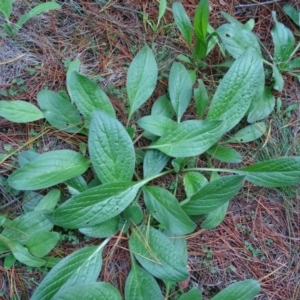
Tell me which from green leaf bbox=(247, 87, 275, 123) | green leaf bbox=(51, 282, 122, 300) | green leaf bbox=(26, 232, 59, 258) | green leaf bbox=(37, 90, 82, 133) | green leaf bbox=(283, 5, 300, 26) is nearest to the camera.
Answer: green leaf bbox=(51, 282, 122, 300)

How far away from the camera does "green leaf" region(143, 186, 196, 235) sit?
4.41ft

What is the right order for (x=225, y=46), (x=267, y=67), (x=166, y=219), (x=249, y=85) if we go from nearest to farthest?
(x=166, y=219)
(x=249, y=85)
(x=225, y=46)
(x=267, y=67)

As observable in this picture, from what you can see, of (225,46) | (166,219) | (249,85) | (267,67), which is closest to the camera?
(166,219)

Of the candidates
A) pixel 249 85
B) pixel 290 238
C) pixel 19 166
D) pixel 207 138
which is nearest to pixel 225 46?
pixel 249 85

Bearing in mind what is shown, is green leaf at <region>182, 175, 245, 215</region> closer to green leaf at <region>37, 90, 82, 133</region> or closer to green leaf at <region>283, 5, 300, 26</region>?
green leaf at <region>37, 90, 82, 133</region>

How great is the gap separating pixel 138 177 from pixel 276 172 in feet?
1.57

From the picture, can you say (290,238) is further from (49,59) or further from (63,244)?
(49,59)

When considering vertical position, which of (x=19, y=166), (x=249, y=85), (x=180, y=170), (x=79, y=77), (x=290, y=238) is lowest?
(x=290, y=238)

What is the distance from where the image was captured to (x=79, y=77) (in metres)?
1.40

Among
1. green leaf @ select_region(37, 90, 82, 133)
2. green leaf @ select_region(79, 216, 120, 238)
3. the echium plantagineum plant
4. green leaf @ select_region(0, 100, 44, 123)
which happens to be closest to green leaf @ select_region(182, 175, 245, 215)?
the echium plantagineum plant

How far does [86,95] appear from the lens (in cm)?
142

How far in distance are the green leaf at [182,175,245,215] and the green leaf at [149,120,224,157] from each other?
0.13m

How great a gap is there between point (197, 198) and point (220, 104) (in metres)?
0.35

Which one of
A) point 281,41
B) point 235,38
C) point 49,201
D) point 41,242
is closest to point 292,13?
point 281,41
